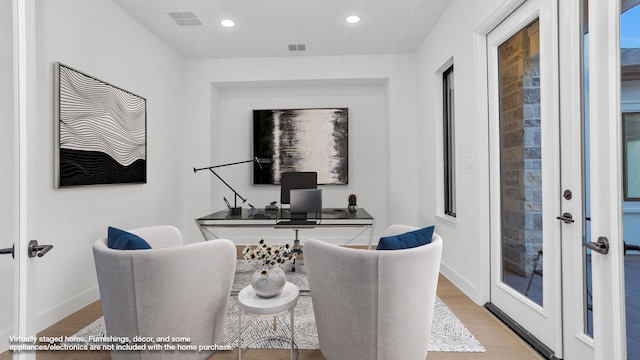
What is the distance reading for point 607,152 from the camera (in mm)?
1174

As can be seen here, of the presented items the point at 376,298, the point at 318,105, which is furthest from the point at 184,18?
the point at 376,298

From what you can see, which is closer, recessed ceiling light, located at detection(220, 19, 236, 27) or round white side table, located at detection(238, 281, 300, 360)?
round white side table, located at detection(238, 281, 300, 360)

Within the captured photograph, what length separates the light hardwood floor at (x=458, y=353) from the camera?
1.83m

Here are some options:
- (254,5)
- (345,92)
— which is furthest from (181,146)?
(345,92)

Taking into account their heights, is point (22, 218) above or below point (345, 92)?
below

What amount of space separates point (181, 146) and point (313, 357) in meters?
3.39

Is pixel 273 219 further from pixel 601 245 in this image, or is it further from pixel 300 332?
pixel 601 245

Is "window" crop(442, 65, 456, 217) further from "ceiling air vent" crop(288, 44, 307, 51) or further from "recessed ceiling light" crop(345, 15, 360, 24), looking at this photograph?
"ceiling air vent" crop(288, 44, 307, 51)

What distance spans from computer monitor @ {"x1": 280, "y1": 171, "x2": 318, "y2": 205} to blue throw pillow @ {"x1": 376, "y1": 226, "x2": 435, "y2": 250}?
7.12ft

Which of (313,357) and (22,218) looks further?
(313,357)

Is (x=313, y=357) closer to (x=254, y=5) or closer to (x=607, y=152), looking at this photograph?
(x=607, y=152)

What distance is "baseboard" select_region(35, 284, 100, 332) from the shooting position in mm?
2166

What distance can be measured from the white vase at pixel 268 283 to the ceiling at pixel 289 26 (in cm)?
259

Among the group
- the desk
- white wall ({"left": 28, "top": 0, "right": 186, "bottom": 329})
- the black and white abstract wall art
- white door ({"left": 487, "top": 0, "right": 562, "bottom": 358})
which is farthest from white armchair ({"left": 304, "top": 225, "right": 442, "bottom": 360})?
Answer: the black and white abstract wall art
